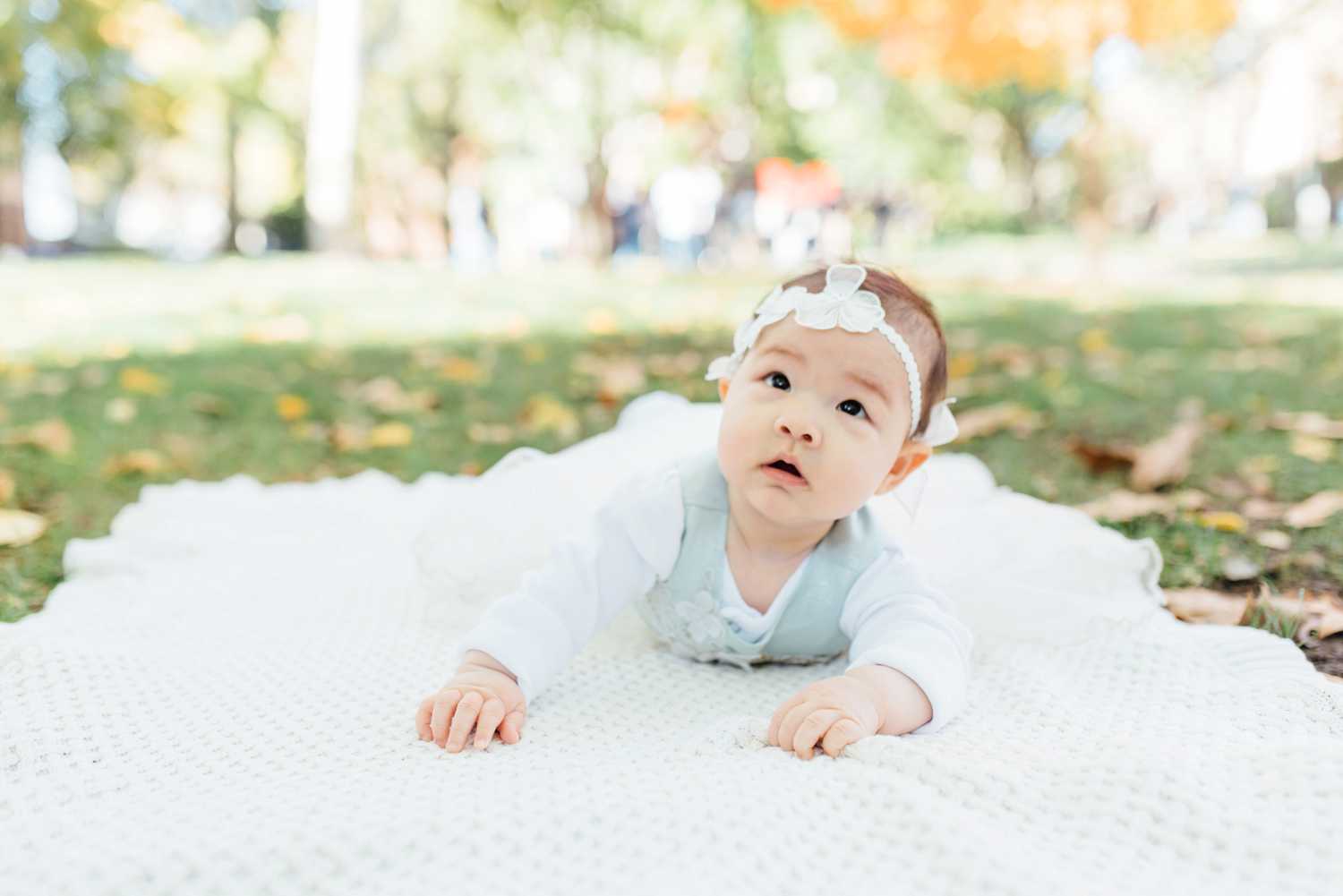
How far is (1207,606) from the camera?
201cm

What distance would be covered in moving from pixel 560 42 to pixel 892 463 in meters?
11.0

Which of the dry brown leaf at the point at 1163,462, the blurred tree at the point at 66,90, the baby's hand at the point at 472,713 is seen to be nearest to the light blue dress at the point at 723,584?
the baby's hand at the point at 472,713

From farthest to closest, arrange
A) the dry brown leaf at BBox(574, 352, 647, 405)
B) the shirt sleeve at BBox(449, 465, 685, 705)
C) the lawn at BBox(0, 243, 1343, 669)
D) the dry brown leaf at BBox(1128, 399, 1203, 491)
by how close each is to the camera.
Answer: the dry brown leaf at BBox(574, 352, 647, 405)
the dry brown leaf at BBox(1128, 399, 1203, 491)
the lawn at BBox(0, 243, 1343, 669)
the shirt sleeve at BBox(449, 465, 685, 705)

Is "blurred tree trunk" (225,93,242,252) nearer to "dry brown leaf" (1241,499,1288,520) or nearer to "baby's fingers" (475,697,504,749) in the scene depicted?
"dry brown leaf" (1241,499,1288,520)

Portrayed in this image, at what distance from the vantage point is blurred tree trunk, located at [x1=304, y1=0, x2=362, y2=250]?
10078 millimetres

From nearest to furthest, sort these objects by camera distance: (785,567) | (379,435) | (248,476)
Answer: (785,567) → (248,476) → (379,435)

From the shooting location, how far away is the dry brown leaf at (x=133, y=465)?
2975 millimetres

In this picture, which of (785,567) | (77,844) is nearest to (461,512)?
(785,567)

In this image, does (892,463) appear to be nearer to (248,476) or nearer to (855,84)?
(248,476)

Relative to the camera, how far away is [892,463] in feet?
5.66

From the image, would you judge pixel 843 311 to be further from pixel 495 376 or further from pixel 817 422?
pixel 495 376

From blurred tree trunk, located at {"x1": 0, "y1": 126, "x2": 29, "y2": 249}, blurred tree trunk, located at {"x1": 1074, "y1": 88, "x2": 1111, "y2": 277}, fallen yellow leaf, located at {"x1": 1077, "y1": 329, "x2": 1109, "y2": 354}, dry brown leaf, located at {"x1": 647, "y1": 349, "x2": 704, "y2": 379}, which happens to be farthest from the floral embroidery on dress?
blurred tree trunk, located at {"x1": 0, "y1": 126, "x2": 29, "y2": 249}

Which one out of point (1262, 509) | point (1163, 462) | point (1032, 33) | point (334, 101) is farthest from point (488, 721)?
point (334, 101)

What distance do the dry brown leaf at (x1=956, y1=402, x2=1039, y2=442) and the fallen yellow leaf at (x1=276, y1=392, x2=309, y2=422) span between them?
2077 mm
